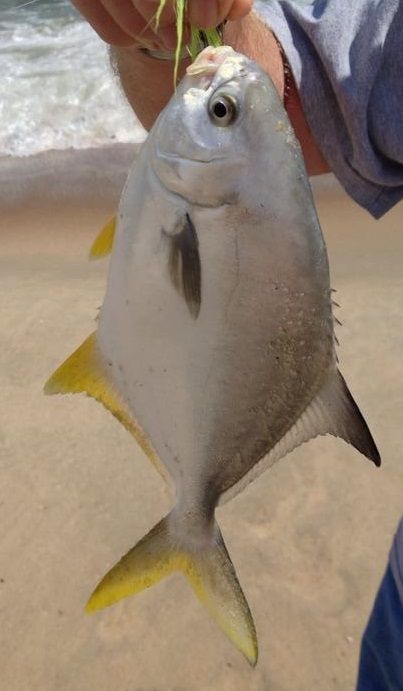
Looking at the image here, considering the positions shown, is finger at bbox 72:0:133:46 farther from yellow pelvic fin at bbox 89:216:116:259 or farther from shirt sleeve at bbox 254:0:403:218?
shirt sleeve at bbox 254:0:403:218

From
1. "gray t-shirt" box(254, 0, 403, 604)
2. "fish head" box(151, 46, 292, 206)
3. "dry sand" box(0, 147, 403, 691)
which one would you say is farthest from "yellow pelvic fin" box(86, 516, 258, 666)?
"dry sand" box(0, 147, 403, 691)

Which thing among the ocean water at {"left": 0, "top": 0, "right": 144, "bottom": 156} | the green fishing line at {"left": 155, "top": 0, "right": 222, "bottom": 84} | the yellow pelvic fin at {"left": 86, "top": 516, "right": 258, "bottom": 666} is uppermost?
the green fishing line at {"left": 155, "top": 0, "right": 222, "bottom": 84}

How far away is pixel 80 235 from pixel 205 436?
10.3 ft

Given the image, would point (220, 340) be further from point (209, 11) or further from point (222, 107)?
point (209, 11)

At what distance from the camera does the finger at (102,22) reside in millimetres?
1181

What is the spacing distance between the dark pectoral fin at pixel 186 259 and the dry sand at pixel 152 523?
53.3 inches

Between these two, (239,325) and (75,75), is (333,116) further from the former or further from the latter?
(75,75)

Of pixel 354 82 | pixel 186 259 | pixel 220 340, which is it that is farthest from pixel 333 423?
pixel 354 82

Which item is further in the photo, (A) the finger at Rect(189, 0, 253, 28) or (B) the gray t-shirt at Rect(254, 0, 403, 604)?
(B) the gray t-shirt at Rect(254, 0, 403, 604)

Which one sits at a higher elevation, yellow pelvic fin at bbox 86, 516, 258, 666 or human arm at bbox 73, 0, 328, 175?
human arm at bbox 73, 0, 328, 175

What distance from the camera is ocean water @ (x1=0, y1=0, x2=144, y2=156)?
18.9 feet

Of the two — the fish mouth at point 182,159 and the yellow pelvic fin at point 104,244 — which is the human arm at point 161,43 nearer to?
the fish mouth at point 182,159

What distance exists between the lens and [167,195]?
110 cm

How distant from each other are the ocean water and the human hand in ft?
14.6
